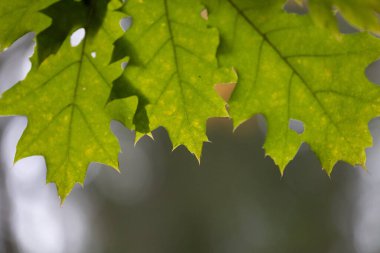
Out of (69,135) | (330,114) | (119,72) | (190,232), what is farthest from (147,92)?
(190,232)

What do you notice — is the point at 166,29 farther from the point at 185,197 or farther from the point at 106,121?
the point at 185,197

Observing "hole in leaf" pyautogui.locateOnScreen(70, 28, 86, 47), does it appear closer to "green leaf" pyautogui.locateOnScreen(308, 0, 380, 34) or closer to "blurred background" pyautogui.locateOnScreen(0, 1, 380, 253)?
"green leaf" pyautogui.locateOnScreen(308, 0, 380, 34)

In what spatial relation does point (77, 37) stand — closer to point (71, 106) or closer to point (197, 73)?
point (71, 106)

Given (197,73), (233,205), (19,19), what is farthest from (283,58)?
(233,205)

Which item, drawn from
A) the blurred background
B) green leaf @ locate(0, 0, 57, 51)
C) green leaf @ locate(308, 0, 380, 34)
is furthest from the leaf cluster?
the blurred background

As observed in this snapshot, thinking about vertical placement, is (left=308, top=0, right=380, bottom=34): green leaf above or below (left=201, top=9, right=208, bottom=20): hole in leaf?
above

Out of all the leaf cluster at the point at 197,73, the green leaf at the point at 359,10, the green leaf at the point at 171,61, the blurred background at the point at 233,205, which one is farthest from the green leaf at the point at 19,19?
the blurred background at the point at 233,205
